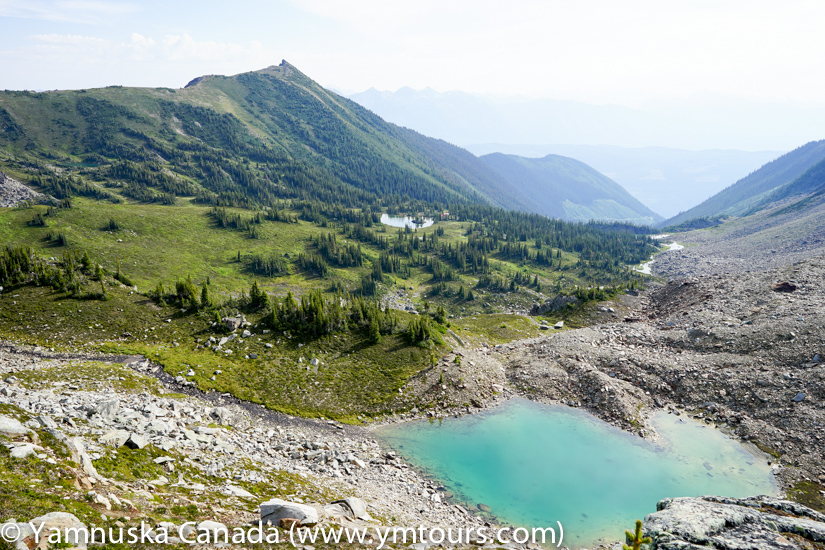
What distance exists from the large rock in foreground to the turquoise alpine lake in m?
9.22

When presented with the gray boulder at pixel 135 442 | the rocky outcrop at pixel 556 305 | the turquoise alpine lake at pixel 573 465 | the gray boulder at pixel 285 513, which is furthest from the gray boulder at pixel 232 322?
the rocky outcrop at pixel 556 305

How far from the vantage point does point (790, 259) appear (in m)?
149

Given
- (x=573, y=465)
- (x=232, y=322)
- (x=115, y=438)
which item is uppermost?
(x=232, y=322)

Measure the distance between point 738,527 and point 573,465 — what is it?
18.5 m

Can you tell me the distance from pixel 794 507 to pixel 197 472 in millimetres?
37926

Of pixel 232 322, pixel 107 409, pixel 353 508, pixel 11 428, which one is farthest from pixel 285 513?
pixel 232 322

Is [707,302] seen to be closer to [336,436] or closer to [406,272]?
[336,436]

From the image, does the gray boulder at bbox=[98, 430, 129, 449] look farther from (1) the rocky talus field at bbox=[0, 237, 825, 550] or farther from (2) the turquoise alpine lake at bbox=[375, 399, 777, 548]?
(2) the turquoise alpine lake at bbox=[375, 399, 777, 548]

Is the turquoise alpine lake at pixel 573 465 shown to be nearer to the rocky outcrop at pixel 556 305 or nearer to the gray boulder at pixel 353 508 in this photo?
the gray boulder at pixel 353 508

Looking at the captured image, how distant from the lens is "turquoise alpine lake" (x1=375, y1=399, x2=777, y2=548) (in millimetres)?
31938

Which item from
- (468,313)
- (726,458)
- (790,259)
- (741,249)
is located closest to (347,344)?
(726,458)

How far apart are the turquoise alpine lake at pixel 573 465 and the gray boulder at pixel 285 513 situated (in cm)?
1662

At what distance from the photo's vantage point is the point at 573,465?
37938mm

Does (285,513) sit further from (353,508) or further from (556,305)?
(556,305)
